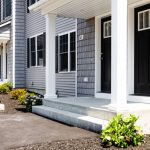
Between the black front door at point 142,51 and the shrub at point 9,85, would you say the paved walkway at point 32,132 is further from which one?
the shrub at point 9,85

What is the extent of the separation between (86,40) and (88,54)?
0.50 meters

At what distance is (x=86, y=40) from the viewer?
10.7m

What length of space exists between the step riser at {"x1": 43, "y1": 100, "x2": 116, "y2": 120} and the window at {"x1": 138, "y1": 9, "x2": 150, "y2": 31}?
2.59 m

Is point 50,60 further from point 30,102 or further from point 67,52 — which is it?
point 67,52

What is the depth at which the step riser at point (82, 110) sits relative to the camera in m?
6.58

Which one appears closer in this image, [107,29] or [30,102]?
[107,29]

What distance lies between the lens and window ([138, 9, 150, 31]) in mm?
8012

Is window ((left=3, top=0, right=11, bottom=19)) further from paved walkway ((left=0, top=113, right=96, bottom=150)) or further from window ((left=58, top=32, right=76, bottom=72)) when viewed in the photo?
paved walkway ((left=0, top=113, right=96, bottom=150))

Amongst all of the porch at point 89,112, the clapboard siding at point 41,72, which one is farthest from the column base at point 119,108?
the clapboard siding at point 41,72

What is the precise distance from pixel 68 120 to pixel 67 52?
4968 millimetres

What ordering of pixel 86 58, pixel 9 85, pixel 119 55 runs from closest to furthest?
1. pixel 119 55
2. pixel 86 58
3. pixel 9 85

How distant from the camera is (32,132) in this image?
6738mm

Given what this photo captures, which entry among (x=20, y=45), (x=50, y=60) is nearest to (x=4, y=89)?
(x=20, y=45)

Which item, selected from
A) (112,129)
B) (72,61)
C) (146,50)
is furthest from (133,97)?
(72,61)
